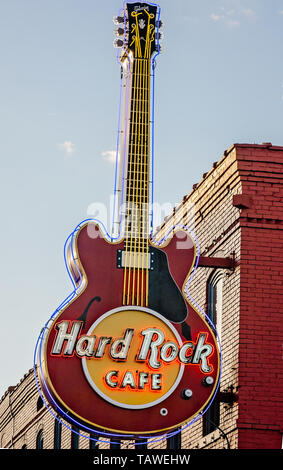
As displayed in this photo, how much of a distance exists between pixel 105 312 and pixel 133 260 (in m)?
1.16

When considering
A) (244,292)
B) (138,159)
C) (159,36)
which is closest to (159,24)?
(159,36)

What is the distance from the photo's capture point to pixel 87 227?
20812 mm

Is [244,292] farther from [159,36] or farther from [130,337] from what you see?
[159,36]

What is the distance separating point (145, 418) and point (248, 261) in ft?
12.8

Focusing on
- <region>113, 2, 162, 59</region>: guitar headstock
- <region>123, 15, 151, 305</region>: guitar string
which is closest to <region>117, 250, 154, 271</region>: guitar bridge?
<region>123, 15, 151, 305</region>: guitar string

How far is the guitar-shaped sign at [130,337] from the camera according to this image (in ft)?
65.9

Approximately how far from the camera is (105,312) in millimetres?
20531

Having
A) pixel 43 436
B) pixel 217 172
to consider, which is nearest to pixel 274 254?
pixel 217 172

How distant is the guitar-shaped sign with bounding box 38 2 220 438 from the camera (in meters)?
20.1

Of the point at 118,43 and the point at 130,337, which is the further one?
the point at 118,43

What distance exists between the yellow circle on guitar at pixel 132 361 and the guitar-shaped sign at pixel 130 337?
18mm

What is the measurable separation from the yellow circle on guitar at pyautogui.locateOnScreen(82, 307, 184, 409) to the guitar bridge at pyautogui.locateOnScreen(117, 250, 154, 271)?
82 centimetres
